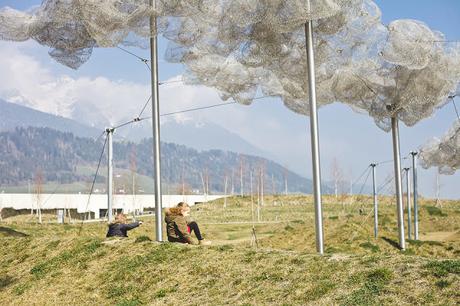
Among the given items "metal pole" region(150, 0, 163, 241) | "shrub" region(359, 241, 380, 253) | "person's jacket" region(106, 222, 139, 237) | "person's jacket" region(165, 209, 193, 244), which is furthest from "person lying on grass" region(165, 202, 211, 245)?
"shrub" region(359, 241, 380, 253)

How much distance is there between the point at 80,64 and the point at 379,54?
28.0ft

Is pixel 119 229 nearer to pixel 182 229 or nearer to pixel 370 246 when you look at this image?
pixel 182 229

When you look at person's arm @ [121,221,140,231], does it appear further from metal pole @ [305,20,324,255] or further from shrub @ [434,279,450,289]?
shrub @ [434,279,450,289]

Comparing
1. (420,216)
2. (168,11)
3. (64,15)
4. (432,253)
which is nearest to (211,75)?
(168,11)

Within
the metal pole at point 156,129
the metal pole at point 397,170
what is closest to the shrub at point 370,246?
the metal pole at point 397,170

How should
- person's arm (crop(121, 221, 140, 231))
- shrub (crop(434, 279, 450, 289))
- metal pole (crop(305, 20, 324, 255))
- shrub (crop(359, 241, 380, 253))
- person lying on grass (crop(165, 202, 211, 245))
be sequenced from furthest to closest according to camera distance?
shrub (crop(359, 241, 380, 253)) < person's arm (crop(121, 221, 140, 231)) < person lying on grass (crop(165, 202, 211, 245)) < metal pole (crop(305, 20, 324, 255)) < shrub (crop(434, 279, 450, 289))

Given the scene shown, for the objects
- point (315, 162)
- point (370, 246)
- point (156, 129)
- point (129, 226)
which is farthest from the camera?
point (370, 246)

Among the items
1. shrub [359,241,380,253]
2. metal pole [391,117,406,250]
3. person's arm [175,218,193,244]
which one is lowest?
shrub [359,241,380,253]

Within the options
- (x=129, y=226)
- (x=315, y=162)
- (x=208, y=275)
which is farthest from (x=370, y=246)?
(x=208, y=275)

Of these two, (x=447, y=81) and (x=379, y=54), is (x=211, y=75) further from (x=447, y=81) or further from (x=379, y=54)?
(x=447, y=81)

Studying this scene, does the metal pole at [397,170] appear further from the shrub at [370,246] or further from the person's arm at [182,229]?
the person's arm at [182,229]

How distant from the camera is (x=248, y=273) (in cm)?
1189

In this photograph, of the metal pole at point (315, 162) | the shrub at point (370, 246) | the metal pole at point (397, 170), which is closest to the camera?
the metal pole at point (315, 162)

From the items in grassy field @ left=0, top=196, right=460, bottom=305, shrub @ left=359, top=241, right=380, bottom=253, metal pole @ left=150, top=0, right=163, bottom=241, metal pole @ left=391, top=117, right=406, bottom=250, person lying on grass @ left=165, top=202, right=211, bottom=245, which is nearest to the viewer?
grassy field @ left=0, top=196, right=460, bottom=305
